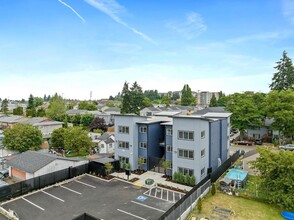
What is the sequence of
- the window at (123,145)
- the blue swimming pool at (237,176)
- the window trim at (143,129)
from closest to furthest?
the blue swimming pool at (237,176)
the window trim at (143,129)
the window at (123,145)

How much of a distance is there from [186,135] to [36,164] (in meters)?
18.0

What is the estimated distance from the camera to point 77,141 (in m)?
37.2

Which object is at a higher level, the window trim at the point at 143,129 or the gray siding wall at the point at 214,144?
the window trim at the point at 143,129

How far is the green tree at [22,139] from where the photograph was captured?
35438 mm

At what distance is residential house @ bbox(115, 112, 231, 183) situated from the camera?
24.1 meters

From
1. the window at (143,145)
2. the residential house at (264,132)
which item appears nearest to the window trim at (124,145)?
the window at (143,145)

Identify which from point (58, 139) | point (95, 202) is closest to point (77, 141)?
point (58, 139)

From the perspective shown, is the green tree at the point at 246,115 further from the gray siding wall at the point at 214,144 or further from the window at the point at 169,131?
the window at the point at 169,131

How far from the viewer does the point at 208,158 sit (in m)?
26.2

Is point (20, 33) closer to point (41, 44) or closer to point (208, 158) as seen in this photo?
point (41, 44)

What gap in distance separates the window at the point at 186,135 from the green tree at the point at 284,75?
45.5m

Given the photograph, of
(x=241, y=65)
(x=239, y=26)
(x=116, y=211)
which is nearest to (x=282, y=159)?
(x=116, y=211)

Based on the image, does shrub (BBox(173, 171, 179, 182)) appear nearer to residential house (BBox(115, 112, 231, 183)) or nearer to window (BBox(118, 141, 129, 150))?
residential house (BBox(115, 112, 231, 183))

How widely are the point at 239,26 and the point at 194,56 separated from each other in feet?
30.3
